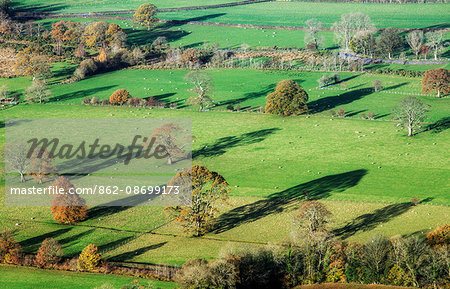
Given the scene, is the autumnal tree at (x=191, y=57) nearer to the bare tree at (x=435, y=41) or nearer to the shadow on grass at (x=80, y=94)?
the shadow on grass at (x=80, y=94)

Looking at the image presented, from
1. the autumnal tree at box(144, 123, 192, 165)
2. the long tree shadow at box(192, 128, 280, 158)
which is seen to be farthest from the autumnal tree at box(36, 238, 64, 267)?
the long tree shadow at box(192, 128, 280, 158)

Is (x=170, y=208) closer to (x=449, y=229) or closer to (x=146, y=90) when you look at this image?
(x=449, y=229)

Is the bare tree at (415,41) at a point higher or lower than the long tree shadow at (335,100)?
higher

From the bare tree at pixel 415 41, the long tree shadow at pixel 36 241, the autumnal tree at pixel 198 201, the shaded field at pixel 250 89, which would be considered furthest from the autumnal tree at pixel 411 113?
the long tree shadow at pixel 36 241

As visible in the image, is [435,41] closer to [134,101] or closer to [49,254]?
[134,101]

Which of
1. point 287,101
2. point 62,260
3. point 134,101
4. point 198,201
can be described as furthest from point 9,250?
point 287,101
